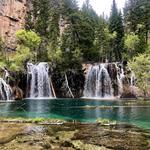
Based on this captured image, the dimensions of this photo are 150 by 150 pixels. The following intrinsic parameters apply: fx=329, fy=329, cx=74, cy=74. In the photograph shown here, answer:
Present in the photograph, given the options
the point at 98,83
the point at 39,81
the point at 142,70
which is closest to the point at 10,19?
the point at 39,81

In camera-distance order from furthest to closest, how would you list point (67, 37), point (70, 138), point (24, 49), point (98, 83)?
point (67, 37) < point (24, 49) < point (98, 83) < point (70, 138)

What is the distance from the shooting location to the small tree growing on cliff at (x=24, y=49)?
6840 cm

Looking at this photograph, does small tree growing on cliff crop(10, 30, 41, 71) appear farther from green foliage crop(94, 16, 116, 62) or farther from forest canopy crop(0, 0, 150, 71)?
green foliage crop(94, 16, 116, 62)

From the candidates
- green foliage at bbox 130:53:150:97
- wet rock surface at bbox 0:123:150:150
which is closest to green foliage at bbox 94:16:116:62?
green foliage at bbox 130:53:150:97

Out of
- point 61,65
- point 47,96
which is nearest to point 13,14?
point 61,65

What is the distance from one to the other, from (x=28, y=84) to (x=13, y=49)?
21.3 meters

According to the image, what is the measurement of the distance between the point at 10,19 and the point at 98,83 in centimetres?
3356

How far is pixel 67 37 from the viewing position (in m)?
77.9

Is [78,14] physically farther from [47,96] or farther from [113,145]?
[113,145]

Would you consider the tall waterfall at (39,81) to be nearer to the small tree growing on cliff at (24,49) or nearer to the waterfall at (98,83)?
the small tree growing on cliff at (24,49)

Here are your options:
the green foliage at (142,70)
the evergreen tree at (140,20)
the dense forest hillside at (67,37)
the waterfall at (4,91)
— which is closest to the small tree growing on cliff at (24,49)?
the dense forest hillside at (67,37)

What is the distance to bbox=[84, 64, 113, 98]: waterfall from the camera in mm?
71625

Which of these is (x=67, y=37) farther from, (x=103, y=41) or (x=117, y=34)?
(x=117, y=34)

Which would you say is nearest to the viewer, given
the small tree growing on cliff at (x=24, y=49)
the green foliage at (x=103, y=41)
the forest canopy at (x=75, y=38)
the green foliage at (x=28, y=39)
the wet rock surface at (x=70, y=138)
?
the wet rock surface at (x=70, y=138)
